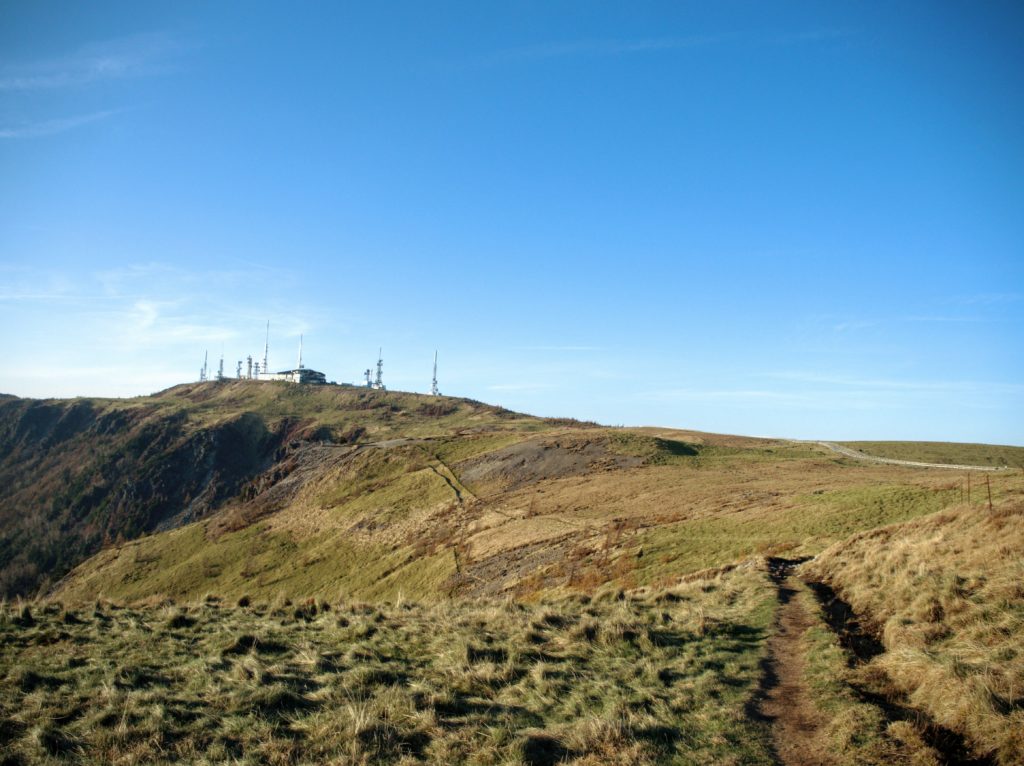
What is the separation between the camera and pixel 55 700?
10.7m

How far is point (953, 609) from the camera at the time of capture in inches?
532

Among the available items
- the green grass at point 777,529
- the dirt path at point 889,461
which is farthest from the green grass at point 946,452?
the green grass at point 777,529

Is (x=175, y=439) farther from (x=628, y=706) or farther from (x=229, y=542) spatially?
(x=628, y=706)

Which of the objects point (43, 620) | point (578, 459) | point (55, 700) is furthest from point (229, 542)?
point (55, 700)

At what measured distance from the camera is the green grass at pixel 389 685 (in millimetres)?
8906

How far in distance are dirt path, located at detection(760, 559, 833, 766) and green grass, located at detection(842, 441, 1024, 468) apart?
5578cm

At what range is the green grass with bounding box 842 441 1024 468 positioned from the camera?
6158cm

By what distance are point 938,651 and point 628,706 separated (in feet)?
21.2

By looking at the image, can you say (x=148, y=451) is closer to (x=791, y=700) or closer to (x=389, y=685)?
(x=389, y=685)

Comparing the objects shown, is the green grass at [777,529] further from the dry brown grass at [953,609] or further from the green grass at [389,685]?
the green grass at [389,685]

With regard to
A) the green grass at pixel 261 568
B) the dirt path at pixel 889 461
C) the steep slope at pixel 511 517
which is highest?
the dirt path at pixel 889 461

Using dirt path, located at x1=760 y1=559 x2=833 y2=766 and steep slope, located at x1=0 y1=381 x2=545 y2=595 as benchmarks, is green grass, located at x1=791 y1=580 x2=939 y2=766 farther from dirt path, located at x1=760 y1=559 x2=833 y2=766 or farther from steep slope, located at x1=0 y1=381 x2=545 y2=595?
steep slope, located at x1=0 y1=381 x2=545 y2=595

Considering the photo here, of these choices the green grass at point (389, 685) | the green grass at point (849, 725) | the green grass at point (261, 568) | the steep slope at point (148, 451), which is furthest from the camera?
the steep slope at point (148, 451)

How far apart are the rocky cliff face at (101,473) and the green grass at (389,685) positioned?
251 ft
